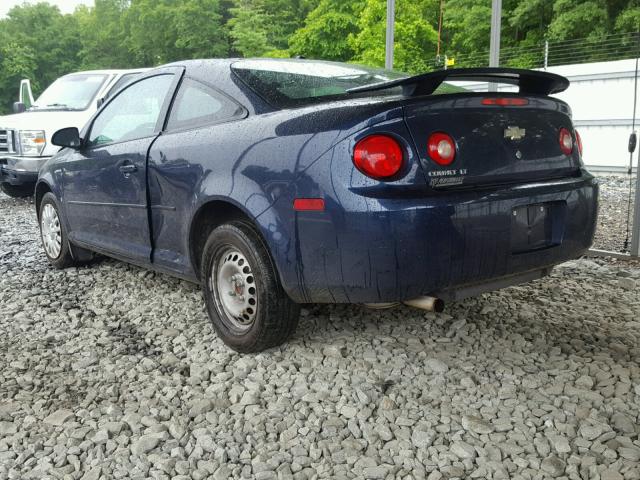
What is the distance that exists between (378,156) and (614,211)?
463cm

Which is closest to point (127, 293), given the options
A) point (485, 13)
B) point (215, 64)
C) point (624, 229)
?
point (215, 64)

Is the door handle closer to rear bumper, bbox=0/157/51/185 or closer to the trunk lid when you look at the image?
the trunk lid

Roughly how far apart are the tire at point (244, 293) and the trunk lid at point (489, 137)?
3.21 ft

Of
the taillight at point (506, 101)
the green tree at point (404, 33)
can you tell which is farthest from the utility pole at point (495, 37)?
the green tree at point (404, 33)

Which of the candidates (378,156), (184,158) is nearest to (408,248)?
(378,156)

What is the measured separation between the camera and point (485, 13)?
38.3 feet

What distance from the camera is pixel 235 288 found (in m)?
3.49

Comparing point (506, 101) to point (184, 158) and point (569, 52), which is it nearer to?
point (184, 158)

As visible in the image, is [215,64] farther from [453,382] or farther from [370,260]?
[453,382]

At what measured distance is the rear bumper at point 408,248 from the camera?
276 cm

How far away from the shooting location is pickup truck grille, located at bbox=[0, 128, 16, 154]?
9977 millimetres

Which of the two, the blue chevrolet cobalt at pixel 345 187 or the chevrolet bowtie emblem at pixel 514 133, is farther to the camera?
the chevrolet bowtie emblem at pixel 514 133

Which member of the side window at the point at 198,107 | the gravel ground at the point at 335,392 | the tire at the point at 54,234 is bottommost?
the gravel ground at the point at 335,392

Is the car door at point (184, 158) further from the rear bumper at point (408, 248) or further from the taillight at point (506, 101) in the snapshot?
the taillight at point (506, 101)
